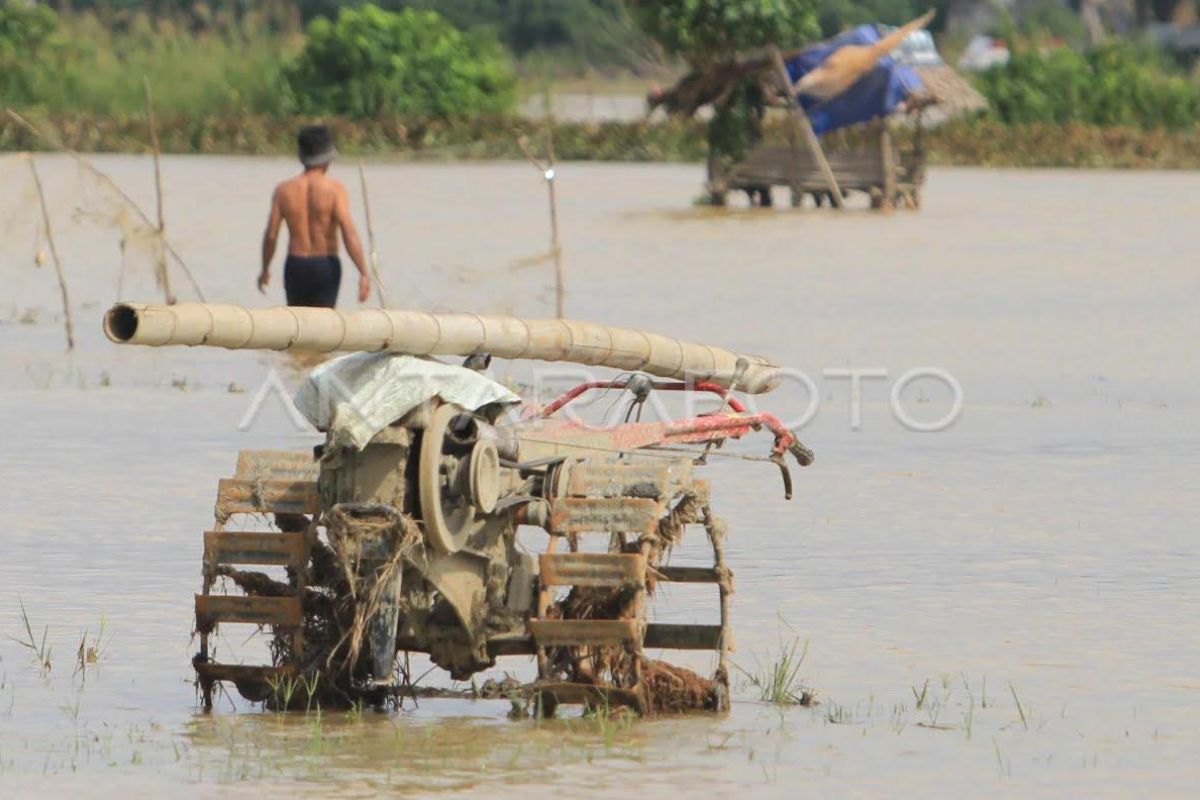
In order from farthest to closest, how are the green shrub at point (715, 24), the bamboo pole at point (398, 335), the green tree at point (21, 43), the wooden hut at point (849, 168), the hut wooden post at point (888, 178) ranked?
1. the green tree at point (21, 43)
2. the hut wooden post at point (888, 178)
3. the wooden hut at point (849, 168)
4. the green shrub at point (715, 24)
5. the bamboo pole at point (398, 335)

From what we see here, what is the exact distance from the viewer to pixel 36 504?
10055 mm

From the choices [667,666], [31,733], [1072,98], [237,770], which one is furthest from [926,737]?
[1072,98]

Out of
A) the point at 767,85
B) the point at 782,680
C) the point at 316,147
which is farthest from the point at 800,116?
the point at 782,680

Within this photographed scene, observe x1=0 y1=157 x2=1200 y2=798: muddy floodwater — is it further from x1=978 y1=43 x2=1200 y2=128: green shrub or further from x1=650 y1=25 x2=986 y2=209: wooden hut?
x1=978 y1=43 x2=1200 y2=128: green shrub

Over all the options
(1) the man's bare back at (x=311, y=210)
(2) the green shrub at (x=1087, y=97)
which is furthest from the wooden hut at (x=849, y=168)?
(1) the man's bare back at (x=311, y=210)

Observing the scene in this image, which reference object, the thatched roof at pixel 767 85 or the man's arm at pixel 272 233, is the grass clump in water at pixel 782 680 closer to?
the man's arm at pixel 272 233

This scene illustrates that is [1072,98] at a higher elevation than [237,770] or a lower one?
higher

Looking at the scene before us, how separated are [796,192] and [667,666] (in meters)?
21.9

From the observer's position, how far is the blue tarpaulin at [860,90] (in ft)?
87.1

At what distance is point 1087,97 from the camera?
39562 mm

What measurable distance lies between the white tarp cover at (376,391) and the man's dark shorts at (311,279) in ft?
22.5

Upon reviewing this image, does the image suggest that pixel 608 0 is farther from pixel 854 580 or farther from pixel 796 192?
pixel 854 580

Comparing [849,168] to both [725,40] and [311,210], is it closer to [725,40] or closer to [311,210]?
[725,40]

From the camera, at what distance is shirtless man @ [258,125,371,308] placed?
512 inches
